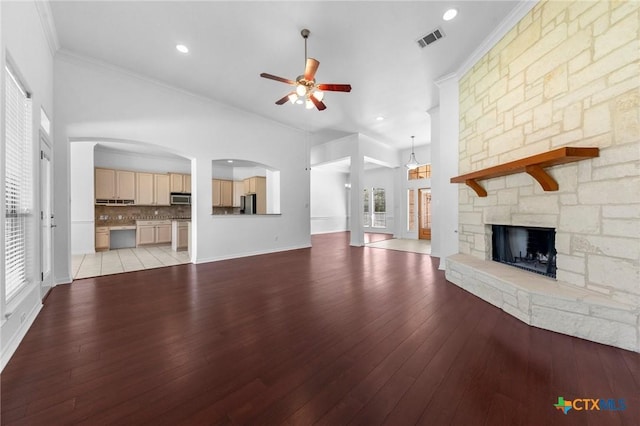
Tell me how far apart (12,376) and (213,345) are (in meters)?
1.22

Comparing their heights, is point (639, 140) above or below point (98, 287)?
above

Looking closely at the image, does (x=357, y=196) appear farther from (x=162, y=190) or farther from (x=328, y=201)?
(x=162, y=190)

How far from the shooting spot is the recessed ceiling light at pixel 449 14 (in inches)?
112

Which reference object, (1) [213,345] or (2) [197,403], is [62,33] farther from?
(2) [197,403]

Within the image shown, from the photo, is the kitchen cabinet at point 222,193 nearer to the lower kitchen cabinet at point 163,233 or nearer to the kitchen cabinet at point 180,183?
the kitchen cabinet at point 180,183

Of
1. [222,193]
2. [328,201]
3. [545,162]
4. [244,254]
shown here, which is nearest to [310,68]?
[545,162]

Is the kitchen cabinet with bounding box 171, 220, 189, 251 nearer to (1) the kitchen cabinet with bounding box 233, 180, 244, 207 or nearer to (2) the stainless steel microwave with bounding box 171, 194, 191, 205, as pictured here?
(2) the stainless steel microwave with bounding box 171, 194, 191, 205

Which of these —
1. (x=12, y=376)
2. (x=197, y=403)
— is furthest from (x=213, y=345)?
(x=12, y=376)

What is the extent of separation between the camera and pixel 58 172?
11.8 feet

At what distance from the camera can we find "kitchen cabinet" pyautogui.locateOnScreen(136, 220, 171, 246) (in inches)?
286

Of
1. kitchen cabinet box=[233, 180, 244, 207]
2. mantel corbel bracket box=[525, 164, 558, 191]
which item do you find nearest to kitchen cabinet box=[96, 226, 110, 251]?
kitchen cabinet box=[233, 180, 244, 207]

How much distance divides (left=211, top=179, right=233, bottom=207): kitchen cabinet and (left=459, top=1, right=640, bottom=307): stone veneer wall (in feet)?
25.6

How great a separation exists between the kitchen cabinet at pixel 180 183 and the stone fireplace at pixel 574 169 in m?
8.37

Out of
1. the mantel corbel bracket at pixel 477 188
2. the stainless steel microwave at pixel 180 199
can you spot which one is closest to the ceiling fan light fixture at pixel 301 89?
the mantel corbel bracket at pixel 477 188
